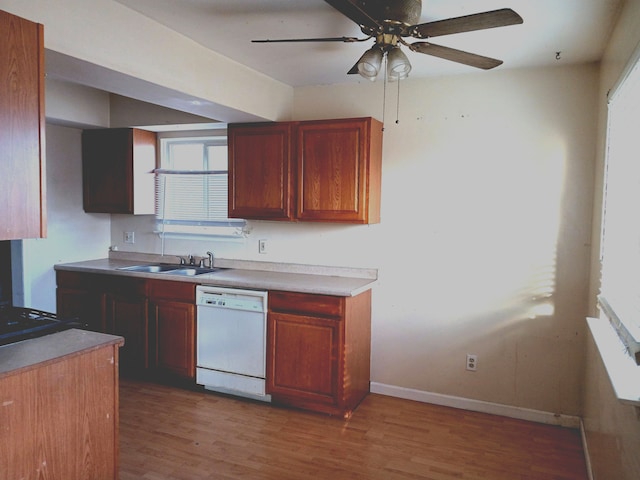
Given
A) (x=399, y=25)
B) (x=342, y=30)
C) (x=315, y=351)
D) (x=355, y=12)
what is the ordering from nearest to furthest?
(x=355, y=12), (x=399, y=25), (x=342, y=30), (x=315, y=351)

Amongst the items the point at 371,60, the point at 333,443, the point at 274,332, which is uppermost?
the point at 371,60

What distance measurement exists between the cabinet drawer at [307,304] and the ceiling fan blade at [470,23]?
70.3 inches

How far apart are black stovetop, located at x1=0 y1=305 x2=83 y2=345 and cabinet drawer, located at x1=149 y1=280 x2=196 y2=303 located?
1.33 metres

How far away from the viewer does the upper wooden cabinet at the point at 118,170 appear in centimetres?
428

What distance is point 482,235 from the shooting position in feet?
11.1

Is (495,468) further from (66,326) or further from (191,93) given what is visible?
(191,93)

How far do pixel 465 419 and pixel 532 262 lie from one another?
1190 mm

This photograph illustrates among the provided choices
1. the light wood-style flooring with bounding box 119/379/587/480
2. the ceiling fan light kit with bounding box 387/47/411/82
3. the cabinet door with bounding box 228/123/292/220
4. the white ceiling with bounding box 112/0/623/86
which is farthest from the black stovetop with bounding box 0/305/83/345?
the ceiling fan light kit with bounding box 387/47/411/82

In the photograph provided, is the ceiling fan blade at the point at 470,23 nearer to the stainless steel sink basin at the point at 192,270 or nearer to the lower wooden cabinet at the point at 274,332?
the lower wooden cabinet at the point at 274,332


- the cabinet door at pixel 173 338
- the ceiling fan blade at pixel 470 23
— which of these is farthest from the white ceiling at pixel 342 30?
the cabinet door at pixel 173 338

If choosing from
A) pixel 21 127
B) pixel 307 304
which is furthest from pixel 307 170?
pixel 21 127

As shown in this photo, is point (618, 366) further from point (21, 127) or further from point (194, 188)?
point (194, 188)

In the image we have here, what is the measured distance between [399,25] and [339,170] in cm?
153

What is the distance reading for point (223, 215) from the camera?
4.32 meters
